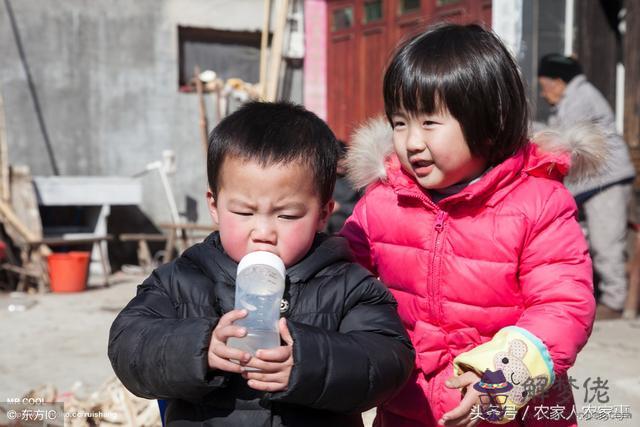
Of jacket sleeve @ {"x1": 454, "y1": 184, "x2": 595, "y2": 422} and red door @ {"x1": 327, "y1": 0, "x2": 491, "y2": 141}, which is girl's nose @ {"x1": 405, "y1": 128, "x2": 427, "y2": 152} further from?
red door @ {"x1": 327, "y1": 0, "x2": 491, "y2": 141}

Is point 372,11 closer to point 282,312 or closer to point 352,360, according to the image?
point 282,312

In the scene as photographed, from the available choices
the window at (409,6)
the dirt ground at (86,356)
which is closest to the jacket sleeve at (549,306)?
the dirt ground at (86,356)

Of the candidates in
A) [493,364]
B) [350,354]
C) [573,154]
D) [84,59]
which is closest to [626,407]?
[573,154]

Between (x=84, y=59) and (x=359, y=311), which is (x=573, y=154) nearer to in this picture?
(x=359, y=311)

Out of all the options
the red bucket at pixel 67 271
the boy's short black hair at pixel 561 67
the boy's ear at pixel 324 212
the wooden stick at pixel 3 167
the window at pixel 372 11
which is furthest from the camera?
the window at pixel 372 11

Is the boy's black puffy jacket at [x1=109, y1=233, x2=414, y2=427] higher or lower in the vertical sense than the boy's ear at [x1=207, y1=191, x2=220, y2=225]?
lower

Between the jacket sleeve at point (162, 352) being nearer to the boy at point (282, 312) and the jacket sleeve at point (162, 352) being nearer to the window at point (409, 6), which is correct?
the boy at point (282, 312)

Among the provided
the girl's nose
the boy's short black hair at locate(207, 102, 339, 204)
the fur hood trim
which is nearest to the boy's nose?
the boy's short black hair at locate(207, 102, 339, 204)

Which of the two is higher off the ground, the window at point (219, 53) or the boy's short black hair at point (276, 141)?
the window at point (219, 53)

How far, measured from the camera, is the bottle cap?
1.35m

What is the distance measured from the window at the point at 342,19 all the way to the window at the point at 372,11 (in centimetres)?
30

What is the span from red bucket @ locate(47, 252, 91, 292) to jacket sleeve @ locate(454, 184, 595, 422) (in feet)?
19.4

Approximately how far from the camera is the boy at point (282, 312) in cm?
130

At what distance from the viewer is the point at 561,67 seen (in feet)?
17.0
